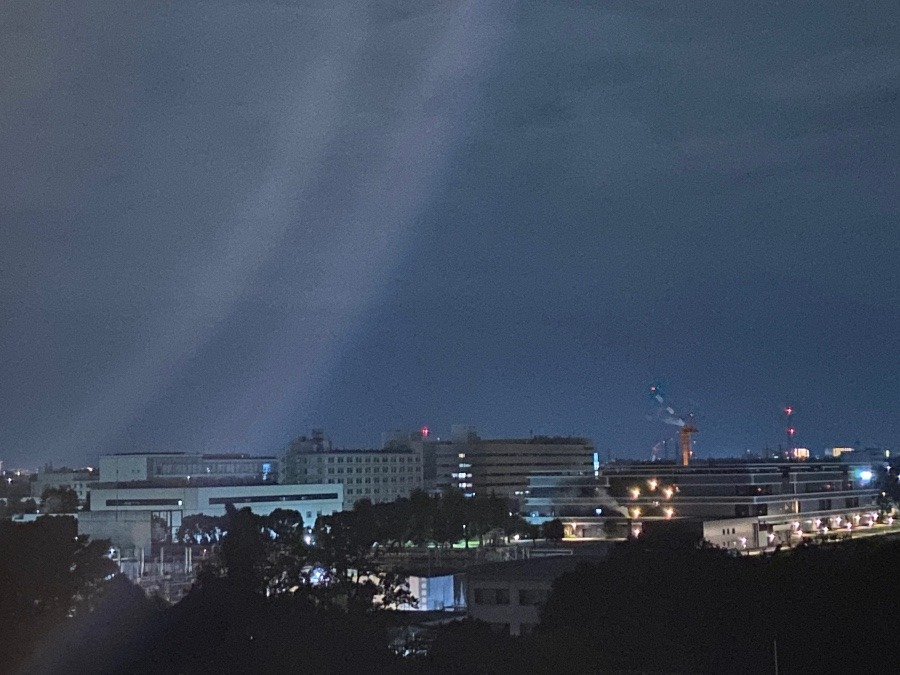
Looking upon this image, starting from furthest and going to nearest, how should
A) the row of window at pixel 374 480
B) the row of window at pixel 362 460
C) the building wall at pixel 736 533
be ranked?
the row of window at pixel 362 460, the row of window at pixel 374 480, the building wall at pixel 736 533

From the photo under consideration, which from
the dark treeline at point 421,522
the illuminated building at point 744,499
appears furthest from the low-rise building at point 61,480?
the illuminated building at point 744,499

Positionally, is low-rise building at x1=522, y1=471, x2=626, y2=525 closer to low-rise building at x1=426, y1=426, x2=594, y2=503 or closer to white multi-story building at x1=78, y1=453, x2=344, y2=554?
white multi-story building at x1=78, y1=453, x2=344, y2=554

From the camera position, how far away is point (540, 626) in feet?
45.5

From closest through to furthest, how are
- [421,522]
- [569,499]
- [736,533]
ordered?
[421,522] → [736,533] → [569,499]

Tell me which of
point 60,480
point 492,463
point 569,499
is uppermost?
point 60,480

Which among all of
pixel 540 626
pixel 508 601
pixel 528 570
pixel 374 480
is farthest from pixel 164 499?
pixel 540 626

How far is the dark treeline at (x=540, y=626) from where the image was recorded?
11.8 m

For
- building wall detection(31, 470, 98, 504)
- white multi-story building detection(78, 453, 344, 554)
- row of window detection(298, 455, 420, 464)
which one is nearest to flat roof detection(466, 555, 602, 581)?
white multi-story building detection(78, 453, 344, 554)

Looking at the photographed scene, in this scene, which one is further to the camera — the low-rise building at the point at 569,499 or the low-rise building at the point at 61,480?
the low-rise building at the point at 61,480

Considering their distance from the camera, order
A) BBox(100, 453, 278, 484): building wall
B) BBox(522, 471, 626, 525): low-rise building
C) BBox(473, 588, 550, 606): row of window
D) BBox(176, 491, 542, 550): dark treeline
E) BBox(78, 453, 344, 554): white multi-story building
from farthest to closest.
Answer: BBox(100, 453, 278, 484): building wall
BBox(522, 471, 626, 525): low-rise building
BBox(78, 453, 344, 554): white multi-story building
BBox(176, 491, 542, 550): dark treeline
BBox(473, 588, 550, 606): row of window

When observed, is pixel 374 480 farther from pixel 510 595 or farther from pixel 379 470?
pixel 510 595

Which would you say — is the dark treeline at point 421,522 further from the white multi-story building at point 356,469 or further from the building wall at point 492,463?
the building wall at point 492,463

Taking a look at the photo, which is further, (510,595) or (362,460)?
(362,460)

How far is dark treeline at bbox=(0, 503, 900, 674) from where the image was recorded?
11.8m
